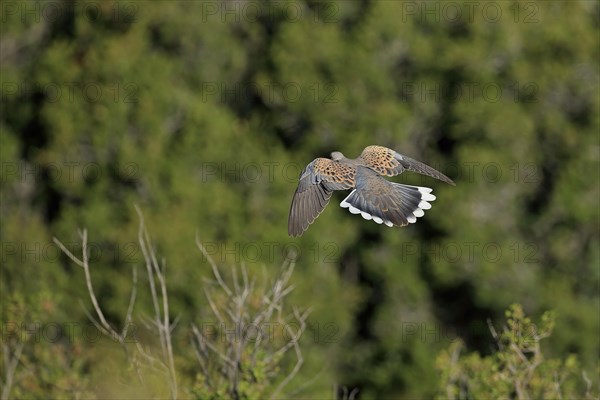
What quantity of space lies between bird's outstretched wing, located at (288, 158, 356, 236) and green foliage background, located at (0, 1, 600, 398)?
1369 cm

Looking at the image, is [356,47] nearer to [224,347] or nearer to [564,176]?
[564,176]

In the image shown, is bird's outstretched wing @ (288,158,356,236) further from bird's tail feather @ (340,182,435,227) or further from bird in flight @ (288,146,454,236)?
bird's tail feather @ (340,182,435,227)

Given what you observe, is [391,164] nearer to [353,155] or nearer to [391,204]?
[391,204]

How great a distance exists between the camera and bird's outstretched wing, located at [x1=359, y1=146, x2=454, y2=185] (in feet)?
25.1

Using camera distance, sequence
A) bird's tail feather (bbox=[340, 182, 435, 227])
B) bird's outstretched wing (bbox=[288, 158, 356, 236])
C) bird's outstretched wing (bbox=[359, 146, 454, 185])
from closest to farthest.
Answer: bird's outstretched wing (bbox=[288, 158, 356, 236]) → bird's tail feather (bbox=[340, 182, 435, 227]) → bird's outstretched wing (bbox=[359, 146, 454, 185])

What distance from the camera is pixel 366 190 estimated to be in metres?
7.65

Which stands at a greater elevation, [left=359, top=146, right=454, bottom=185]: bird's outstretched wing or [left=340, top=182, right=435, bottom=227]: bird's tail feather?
[left=359, top=146, right=454, bottom=185]: bird's outstretched wing

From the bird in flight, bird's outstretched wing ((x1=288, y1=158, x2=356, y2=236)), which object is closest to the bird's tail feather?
the bird in flight

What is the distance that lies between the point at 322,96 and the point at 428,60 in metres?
2.18

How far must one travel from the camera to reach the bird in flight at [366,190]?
738cm

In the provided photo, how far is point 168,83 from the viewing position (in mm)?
22906

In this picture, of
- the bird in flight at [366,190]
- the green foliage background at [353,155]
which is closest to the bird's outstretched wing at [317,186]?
the bird in flight at [366,190]

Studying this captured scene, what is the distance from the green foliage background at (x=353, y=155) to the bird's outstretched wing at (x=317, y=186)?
539 inches

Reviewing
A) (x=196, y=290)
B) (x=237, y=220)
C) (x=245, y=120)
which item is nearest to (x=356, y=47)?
(x=245, y=120)
